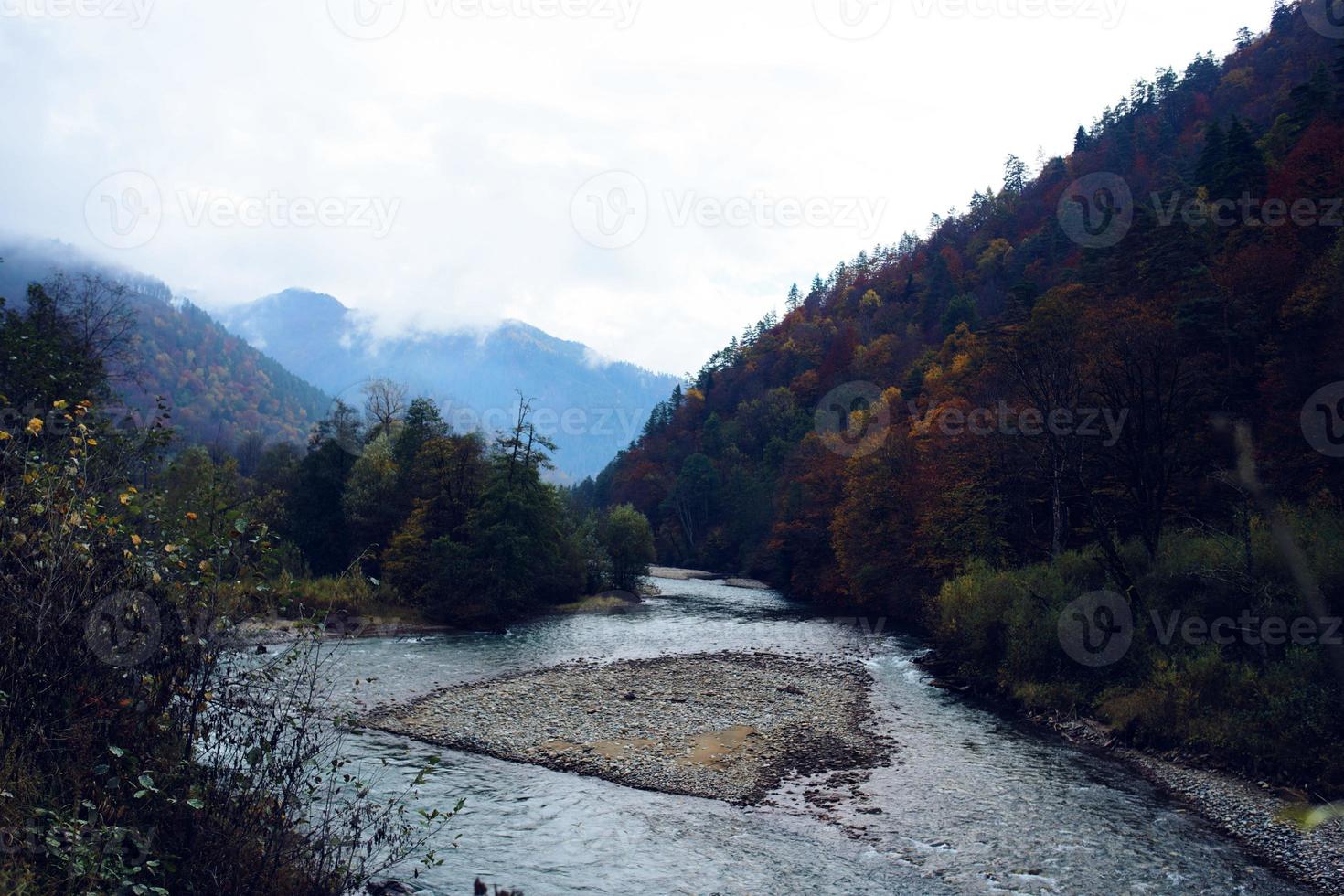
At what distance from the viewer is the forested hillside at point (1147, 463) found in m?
20.2

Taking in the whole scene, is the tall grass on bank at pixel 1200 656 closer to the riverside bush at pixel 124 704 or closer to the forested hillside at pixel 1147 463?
the forested hillside at pixel 1147 463

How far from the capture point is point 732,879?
12258 mm

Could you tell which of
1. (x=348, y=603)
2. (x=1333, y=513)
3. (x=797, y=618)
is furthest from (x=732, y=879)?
(x=797, y=618)

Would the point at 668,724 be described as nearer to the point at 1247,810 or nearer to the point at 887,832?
the point at 887,832

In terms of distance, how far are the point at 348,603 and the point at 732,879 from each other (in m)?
32.8

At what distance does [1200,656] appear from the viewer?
2061 cm

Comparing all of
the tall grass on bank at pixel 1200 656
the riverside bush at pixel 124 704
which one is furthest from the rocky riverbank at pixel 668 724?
the riverside bush at pixel 124 704

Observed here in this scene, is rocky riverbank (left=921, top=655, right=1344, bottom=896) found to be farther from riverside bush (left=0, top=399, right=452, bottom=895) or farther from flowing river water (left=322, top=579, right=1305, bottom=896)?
riverside bush (left=0, top=399, right=452, bottom=895)

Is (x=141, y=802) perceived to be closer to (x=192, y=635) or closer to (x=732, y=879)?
(x=192, y=635)

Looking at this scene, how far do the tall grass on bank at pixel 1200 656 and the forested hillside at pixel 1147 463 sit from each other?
0.08 m

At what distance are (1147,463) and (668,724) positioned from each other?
20.7 meters

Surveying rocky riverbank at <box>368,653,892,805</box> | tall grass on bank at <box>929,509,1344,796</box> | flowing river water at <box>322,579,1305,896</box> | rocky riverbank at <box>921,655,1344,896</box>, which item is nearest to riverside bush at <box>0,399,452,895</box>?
flowing river water at <box>322,579,1305,896</box>

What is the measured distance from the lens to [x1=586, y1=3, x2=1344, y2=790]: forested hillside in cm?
2025

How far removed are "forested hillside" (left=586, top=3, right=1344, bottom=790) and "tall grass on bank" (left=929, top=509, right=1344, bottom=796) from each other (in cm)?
8
